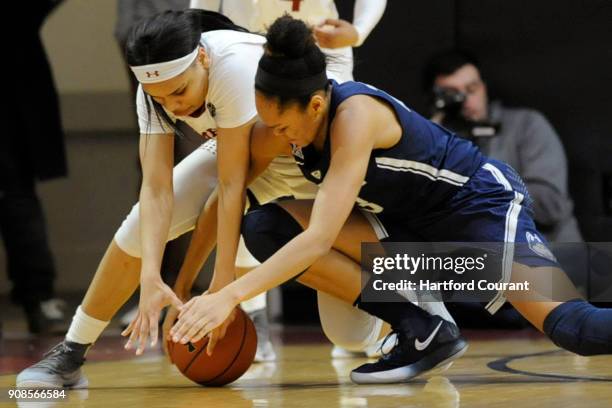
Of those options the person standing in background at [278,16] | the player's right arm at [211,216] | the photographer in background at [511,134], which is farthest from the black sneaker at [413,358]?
the photographer in background at [511,134]

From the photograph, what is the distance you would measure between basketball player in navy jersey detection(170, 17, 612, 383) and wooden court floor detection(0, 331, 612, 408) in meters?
0.14

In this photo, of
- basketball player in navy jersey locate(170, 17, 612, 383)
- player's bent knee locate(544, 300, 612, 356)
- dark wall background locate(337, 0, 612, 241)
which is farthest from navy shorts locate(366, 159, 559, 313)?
dark wall background locate(337, 0, 612, 241)

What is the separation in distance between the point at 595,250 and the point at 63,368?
8.63 feet

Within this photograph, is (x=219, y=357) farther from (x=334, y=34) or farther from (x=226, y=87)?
(x=334, y=34)

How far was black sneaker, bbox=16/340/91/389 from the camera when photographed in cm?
317

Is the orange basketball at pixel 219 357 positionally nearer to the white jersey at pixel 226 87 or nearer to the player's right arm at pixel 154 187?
the player's right arm at pixel 154 187

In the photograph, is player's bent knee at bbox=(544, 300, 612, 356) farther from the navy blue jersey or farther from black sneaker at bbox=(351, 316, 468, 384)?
the navy blue jersey

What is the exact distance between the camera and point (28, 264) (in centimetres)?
537

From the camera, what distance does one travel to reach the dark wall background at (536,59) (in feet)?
17.9

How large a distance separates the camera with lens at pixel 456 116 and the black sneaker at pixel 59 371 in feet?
8.15

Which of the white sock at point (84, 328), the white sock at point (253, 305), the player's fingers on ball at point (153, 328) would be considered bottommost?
the white sock at point (253, 305)

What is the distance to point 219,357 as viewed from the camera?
3.10 metres

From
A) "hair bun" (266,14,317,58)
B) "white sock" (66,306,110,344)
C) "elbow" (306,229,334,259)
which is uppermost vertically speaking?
"hair bun" (266,14,317,58)

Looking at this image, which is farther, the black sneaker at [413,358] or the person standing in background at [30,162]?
the person standing in background at [30,162]
